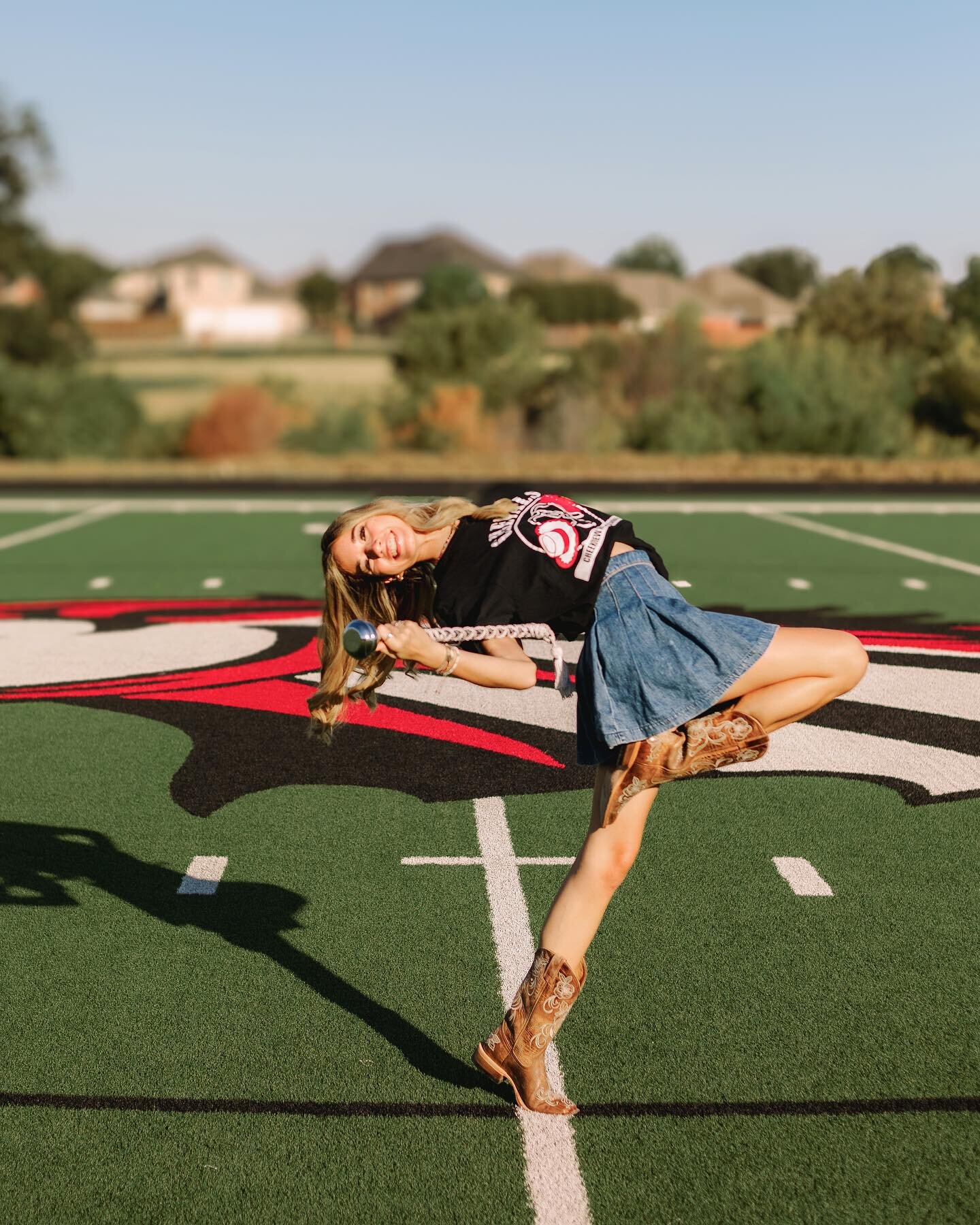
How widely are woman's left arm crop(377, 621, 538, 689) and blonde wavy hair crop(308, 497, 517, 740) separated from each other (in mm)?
182

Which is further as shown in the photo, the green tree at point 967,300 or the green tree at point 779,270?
the green tree at point 779,270

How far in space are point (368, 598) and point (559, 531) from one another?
585mm

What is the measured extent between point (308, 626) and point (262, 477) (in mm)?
18942

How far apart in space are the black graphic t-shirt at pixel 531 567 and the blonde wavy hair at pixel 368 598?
71mm

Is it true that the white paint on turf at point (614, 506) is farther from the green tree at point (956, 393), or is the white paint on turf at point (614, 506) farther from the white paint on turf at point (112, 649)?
the green tree at point (956, 393)

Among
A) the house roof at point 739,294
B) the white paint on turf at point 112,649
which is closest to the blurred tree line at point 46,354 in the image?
the white paint on turf at point 112,649

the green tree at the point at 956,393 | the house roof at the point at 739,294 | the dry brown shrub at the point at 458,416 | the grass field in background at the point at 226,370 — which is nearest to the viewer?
the green tree at the point at 956,393

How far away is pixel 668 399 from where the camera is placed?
3941cm

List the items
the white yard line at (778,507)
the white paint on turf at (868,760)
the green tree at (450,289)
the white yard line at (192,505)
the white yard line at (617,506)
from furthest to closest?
the green tree at (450,289)
the white yard line at (192,505)
the white yard line at (617,506)
the white yard line at (778,507)
the white paint on turf at (868,760)

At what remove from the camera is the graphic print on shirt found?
356cm

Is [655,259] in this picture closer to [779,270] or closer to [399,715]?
[779,270]

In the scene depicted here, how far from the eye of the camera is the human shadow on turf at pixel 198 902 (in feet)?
13.3

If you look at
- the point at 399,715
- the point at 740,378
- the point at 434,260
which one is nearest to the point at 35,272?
the point at 740,378

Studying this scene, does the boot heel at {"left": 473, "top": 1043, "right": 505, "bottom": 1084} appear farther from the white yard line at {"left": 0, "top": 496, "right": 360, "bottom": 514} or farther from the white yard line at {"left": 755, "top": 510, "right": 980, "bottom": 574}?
the white yard line at {"left": 0, "top": 496, "right": 360, "bottom": 514}
